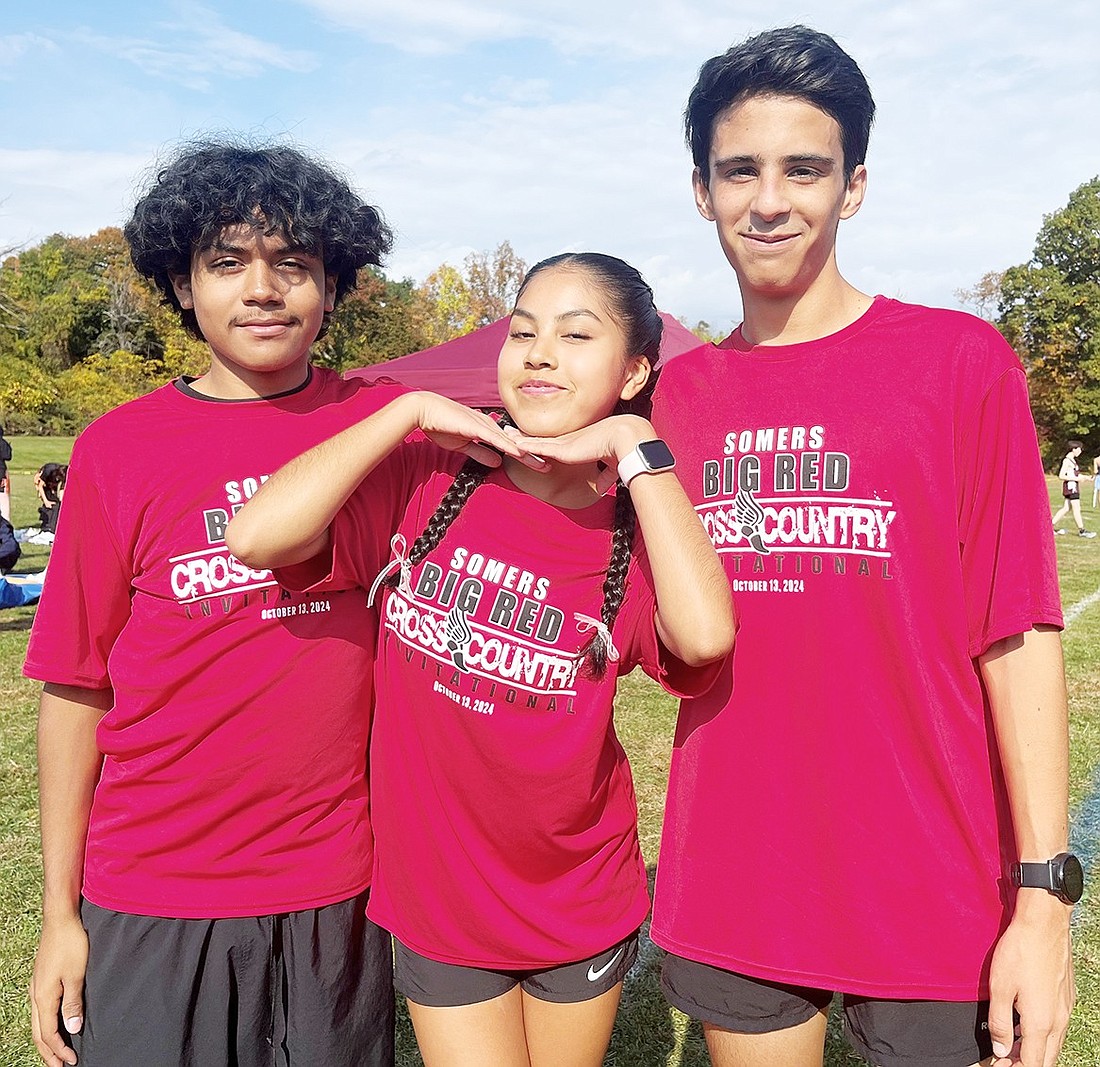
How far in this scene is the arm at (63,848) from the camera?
2.04 meters

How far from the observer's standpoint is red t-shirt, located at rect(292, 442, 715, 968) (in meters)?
1.97

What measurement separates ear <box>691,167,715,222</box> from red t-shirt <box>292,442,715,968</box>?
2.34 feet

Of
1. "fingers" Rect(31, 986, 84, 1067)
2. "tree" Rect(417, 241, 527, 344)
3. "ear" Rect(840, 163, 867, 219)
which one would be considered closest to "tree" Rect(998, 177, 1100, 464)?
"tree" Rect(417, 241, 527, 344)

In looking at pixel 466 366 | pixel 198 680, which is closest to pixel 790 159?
pixel 198 680

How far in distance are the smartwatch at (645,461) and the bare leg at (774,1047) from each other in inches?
44.6

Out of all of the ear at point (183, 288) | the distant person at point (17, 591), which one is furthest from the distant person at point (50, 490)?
the ear at point (183, 288)

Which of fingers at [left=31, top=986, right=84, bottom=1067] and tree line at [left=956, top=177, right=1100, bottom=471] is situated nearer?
fingers at [left=31, top=986, right=84, bottom=1067]

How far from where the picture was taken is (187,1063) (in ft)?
6.63

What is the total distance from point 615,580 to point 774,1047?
98cm

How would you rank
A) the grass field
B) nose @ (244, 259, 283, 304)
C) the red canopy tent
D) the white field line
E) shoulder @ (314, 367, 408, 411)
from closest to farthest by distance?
1. nose @ (244, 259, 283, 304)
2. shoulder @ (314, 367, 408, 411)
3. the grass field
4. the white field line
5. the red canopy tent

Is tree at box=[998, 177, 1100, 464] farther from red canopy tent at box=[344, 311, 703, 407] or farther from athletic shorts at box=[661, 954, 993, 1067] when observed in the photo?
athletic shorts at box=[661, 954, 993, 1067]

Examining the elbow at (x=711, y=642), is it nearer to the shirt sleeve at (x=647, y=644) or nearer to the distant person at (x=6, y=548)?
the shirt sleeve at (x=647, y=644)

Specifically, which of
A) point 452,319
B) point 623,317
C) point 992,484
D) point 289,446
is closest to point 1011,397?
point 992,484

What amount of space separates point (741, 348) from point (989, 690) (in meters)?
0.84
